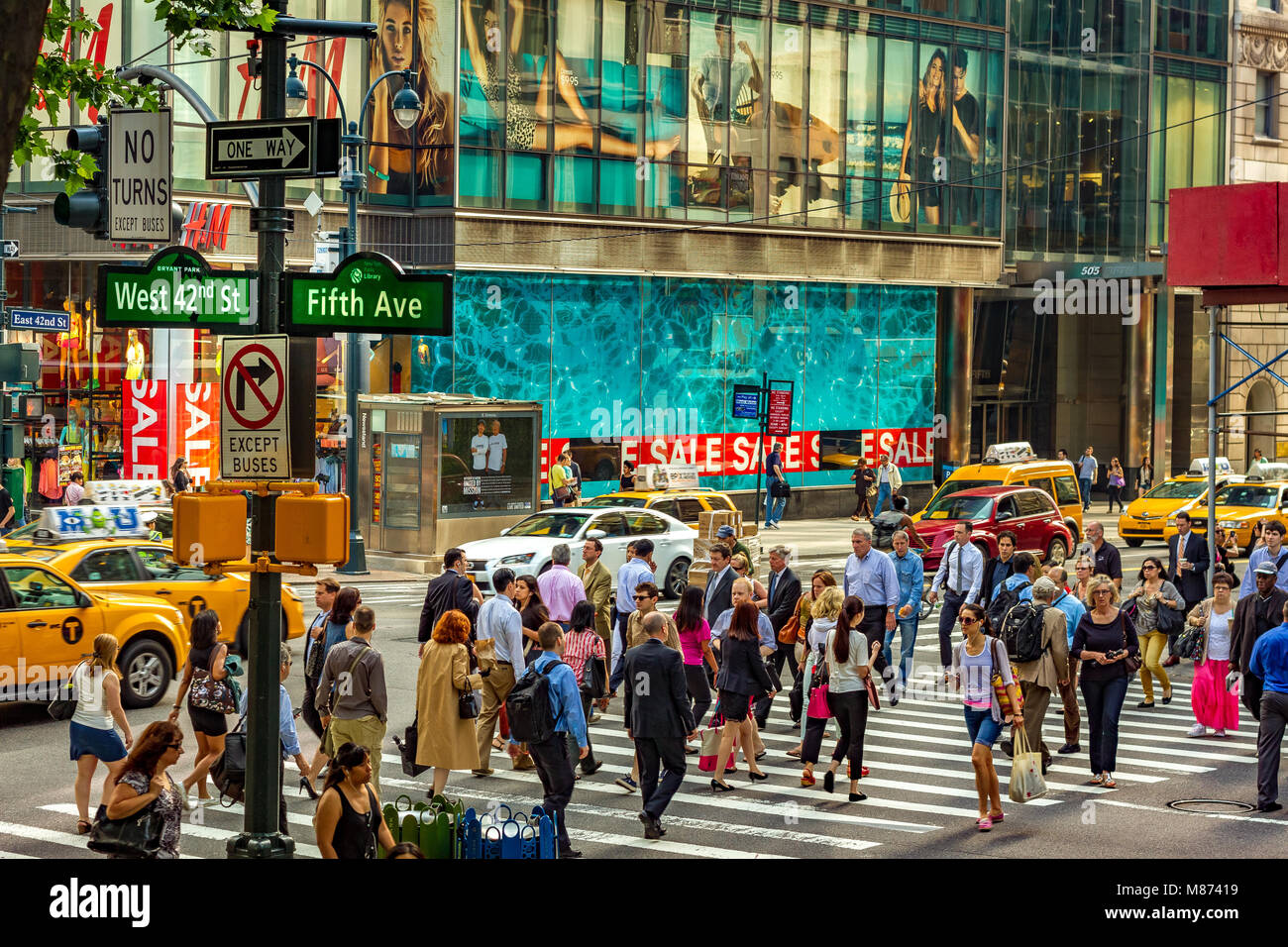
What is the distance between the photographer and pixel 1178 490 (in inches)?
1596

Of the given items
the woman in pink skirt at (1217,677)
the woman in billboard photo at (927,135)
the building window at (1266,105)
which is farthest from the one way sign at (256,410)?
the building window at (1266,105)

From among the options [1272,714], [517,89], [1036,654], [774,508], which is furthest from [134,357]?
[1272,714]

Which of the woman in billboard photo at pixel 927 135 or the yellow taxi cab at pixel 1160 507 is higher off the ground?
the woman in billboard photo at pixel 927 135

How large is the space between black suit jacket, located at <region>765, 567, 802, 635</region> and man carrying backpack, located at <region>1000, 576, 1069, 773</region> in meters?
3.22

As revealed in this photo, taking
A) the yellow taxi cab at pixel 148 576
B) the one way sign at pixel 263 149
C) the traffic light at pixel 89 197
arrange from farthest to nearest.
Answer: the yellow taxi cab at pixel 148 576, the traffic light at pixel 89 197, the one way sign at pixel 263 149

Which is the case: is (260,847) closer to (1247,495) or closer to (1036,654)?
(1036,654)

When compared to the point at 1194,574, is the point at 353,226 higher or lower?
higher

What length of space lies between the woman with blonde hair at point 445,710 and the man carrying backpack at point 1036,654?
4.85 metres

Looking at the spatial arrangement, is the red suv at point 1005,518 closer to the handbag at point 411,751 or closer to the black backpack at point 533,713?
the handbag at point 411,751

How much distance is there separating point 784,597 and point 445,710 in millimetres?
5639

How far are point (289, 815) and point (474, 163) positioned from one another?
28225mm

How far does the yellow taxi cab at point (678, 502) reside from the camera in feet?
101

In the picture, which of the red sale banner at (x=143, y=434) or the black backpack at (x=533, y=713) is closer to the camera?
the black backpack at (x=533, y=713)
